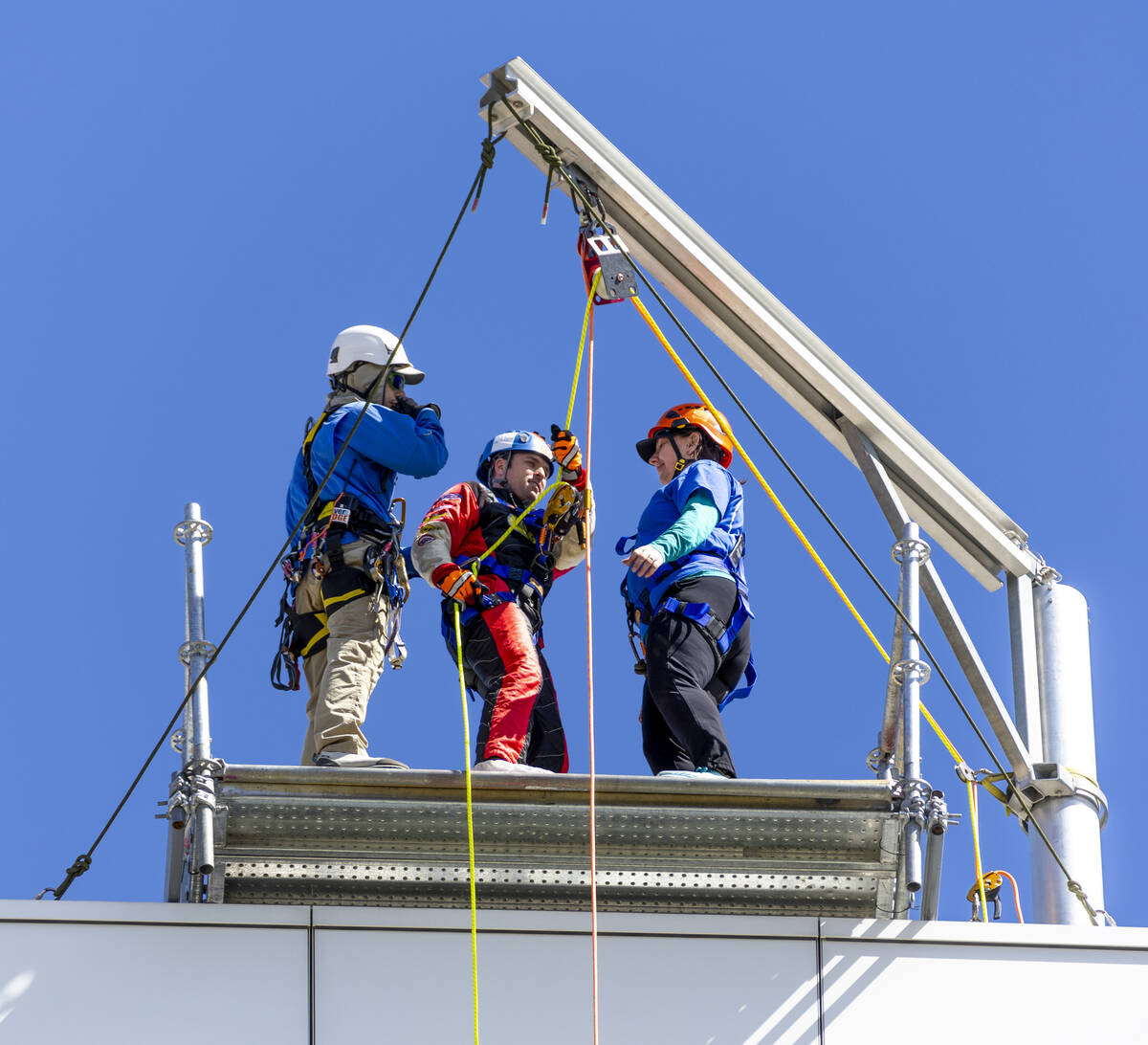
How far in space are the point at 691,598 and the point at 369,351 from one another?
1.96 meters

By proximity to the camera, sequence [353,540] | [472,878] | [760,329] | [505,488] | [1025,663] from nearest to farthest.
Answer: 1. [472,878]
2. [353,540]
3. [505,488]
4. [1025,663]
5. [760,329]

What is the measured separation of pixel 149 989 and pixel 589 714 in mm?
1913

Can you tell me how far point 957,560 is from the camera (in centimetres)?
1062

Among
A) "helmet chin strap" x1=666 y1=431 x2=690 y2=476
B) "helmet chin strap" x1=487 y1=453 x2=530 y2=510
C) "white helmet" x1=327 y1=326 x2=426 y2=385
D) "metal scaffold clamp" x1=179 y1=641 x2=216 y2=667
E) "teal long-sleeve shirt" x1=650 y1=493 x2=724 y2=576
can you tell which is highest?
"white helmet" x1=327 y1=326 x2=426 y2=385

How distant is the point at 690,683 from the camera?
8.87 m

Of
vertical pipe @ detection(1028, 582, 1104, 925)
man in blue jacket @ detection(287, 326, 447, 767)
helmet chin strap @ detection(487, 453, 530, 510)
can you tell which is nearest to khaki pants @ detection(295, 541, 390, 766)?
man in blue jacket @ detection(287, 326, 447, 767)

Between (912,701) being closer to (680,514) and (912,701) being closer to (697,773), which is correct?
(697,773)

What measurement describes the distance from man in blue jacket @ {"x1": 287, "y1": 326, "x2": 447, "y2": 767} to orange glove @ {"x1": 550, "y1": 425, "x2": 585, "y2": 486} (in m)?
0.50

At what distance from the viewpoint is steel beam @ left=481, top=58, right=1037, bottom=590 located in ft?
32.6

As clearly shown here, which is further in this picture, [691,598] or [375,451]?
[375,451]

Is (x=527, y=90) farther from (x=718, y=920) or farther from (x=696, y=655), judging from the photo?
(x=718, y=920)

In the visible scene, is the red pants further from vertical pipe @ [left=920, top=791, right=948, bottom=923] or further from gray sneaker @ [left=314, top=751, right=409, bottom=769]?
vertical pipe @ [left=920, top=791, right=948, bottom=923]

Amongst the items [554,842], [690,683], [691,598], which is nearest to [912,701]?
[690,683]

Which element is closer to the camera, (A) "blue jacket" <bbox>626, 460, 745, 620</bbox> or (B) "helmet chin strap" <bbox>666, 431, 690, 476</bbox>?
(A) "blue jacket" <bbox>626, 460, 745, 620</bbox>
